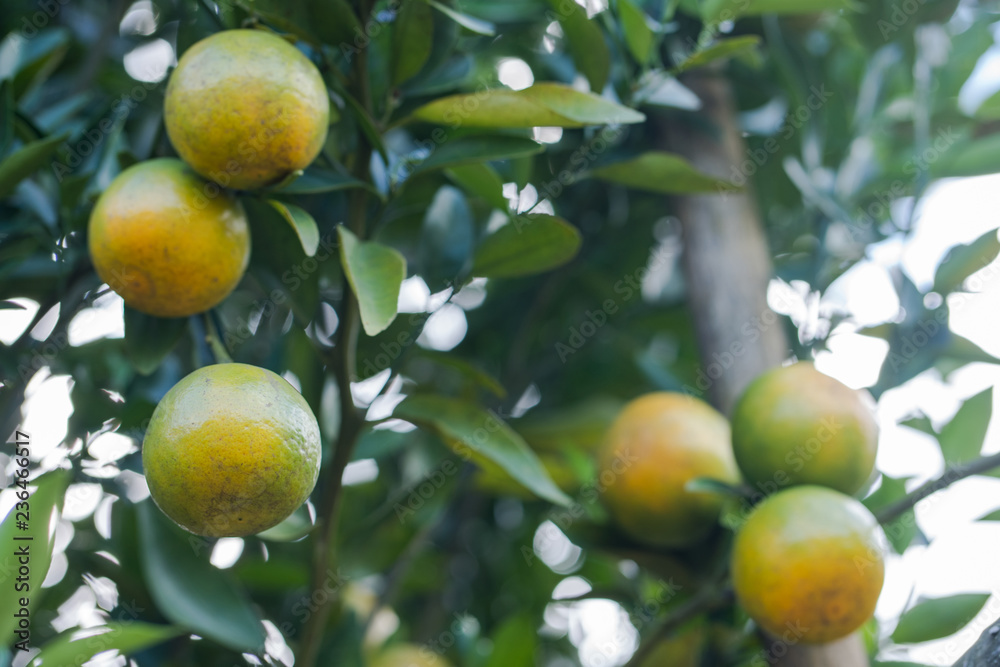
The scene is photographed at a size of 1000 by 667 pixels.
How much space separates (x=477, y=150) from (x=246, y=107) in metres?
0.21

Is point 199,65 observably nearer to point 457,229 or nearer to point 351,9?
point 351,9

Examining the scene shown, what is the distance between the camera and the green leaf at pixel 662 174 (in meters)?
0.89

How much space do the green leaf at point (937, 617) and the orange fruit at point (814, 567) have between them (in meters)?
0.28

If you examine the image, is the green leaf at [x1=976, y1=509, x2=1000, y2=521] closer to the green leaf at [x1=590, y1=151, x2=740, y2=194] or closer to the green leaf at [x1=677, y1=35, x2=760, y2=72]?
the green leaf at [x1=590, y1=151, x2=740, y2=194]

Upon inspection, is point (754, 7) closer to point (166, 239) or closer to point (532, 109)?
point (532, 109)

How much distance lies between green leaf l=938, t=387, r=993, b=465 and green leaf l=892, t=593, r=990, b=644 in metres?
0.17

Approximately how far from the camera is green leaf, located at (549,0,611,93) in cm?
85

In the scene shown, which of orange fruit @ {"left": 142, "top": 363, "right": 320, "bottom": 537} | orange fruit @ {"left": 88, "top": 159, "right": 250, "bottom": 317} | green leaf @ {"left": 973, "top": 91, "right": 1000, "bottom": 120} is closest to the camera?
orange fruit @ {"left": 142, "top": 363, "right": 320, "bottom": 537}

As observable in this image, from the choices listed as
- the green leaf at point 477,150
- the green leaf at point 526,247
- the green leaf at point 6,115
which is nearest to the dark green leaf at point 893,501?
the green leaf at point 526,247

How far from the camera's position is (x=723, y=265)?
109 centimetres

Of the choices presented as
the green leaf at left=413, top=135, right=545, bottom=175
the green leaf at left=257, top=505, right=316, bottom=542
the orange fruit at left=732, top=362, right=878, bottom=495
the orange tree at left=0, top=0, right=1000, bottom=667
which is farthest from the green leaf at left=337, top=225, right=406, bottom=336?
the orange fruit at left=732, top=362, right=878, bottom=495

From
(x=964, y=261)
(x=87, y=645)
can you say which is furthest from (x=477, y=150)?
(x=964, y=261)

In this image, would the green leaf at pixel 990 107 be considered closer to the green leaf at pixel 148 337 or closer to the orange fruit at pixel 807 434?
the orange fruit at pixel 807 434

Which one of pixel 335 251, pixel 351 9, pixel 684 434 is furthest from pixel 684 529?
pixel 351 9
